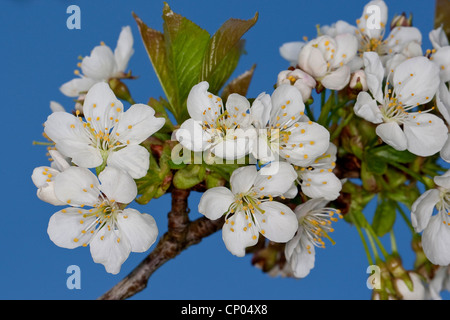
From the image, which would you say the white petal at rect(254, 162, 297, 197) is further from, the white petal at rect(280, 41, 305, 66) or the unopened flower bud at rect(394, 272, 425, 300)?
the white petal at rect(280, 41, 305, 66)

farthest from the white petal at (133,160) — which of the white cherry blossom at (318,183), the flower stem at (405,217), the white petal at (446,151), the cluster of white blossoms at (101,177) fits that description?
the flower stem at (405,217)

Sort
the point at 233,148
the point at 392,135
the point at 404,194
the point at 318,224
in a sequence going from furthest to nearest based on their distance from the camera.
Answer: the point at 404,194, the point at 318,224, the point at 392,135, the point at 233,148

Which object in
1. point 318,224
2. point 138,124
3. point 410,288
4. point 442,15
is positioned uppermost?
point 442,15

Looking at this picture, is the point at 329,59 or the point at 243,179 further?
the point at 329,59

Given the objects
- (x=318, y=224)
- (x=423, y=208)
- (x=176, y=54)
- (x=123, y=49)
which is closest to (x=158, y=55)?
(x=176, y=54)

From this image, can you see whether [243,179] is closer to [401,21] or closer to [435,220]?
[435,220]

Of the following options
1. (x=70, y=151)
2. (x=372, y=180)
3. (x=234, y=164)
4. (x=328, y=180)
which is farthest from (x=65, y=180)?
(x=372, y=180)

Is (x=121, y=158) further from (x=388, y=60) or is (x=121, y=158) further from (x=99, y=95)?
(x=388, y=60)

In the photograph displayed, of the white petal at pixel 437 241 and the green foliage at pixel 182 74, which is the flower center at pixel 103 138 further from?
the white petal at pixel 437 241
